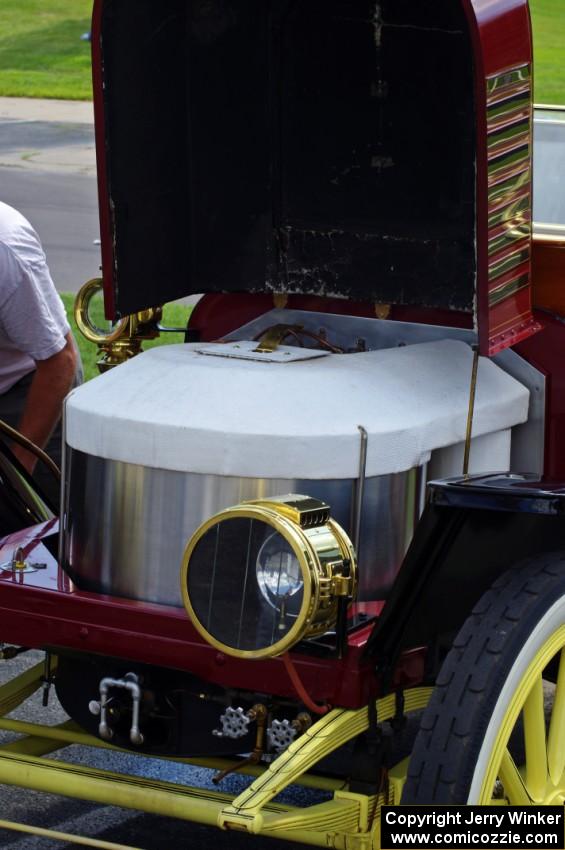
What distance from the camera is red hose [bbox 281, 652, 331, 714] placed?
279 cm

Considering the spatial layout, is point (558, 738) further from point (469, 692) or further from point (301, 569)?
point (301, 569)

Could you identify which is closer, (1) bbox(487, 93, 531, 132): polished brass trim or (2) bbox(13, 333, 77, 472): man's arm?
(1) bbox(487, 93, 531, 132): polished brass trim

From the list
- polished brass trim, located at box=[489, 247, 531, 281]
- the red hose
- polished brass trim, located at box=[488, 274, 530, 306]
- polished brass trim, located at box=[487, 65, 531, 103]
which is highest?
polished brass trim, located at box=[487, 65, 531, 103]

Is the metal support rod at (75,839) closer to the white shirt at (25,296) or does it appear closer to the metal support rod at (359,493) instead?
the metal support rod at (359,493)

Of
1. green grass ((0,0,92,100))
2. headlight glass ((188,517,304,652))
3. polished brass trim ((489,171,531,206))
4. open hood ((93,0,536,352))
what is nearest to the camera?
headlight glass ((188,517,304,652))

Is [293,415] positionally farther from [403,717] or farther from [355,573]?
[403,717]

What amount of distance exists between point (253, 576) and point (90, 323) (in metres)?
1.24

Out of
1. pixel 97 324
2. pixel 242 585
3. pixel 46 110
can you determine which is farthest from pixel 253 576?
pixel 46 110

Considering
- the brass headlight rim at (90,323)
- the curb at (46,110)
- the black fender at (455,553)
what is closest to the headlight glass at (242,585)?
the black fender at (455,553)

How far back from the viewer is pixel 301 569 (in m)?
2.69

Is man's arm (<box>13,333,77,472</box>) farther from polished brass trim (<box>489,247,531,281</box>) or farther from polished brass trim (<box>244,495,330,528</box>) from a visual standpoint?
polished brass trim (<box>244,495,330,528</box>)

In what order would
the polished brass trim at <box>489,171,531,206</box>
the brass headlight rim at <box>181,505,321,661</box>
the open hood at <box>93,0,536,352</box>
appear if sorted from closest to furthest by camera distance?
the brass headlight rim at <box>181,505,321,661</box>, the polished brass trim at <box>489,171,531,206</box>, the open hood at <box>93,0,536,352</box>

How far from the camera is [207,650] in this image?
116 inches

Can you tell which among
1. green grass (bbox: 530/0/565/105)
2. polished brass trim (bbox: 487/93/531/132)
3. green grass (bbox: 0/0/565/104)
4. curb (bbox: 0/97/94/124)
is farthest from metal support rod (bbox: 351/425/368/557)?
green grass (bbox: 530/0/565/105)
